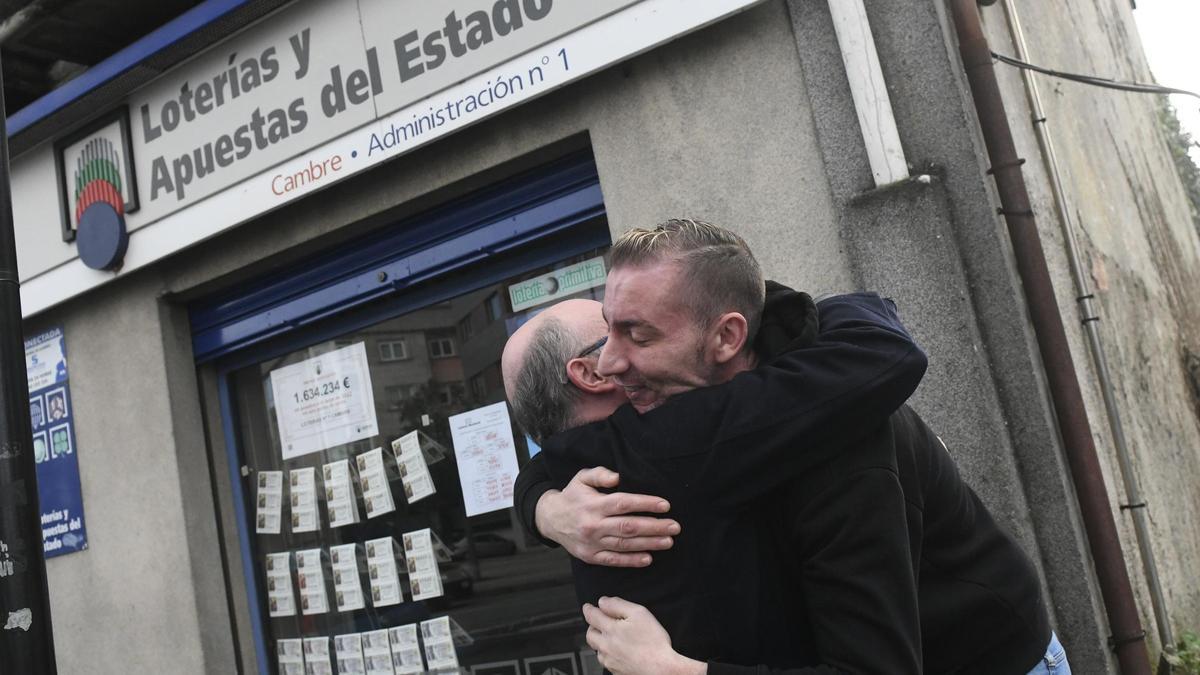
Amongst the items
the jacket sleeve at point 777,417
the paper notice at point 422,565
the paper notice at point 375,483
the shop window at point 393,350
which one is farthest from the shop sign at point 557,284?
the jacket sleeve at point 777,417

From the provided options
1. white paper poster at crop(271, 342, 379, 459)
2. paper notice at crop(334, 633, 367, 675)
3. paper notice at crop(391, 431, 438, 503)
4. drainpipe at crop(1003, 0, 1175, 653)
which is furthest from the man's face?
paper notice at crop(334, 633, 367, 675)

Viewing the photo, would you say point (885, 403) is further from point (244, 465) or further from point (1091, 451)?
point (244, 465)

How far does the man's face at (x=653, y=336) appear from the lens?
5.81 feet

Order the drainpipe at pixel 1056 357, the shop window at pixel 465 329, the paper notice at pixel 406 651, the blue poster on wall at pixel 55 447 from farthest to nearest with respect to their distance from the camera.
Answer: the blue poster on wall at pixel 55 447, the paper notice at pixel 406 651, the shop window at pixel 465 329, the drainpipe at pixel 1056 357

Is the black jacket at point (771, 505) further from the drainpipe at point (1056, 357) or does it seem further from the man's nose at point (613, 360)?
the drainpipe at point (1056, 357)

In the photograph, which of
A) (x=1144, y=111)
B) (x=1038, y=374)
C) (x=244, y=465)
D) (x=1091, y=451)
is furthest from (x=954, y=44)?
(x=1144, y=111)

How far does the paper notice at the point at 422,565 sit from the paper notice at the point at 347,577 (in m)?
0.37

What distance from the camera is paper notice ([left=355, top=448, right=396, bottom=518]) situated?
5.46 metres

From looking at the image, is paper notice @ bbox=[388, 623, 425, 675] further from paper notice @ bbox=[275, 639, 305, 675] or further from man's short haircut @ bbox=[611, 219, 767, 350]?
man's short haircut @ bbox=[611, 219, 767, 350]

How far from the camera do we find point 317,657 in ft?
18.7

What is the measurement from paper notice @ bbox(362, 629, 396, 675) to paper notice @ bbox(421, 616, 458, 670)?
0.26m

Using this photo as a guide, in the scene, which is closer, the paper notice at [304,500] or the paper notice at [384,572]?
the paper notice at [384,572]

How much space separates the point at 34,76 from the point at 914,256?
5719 mm

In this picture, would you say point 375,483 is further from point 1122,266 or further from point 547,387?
point 1122,266
